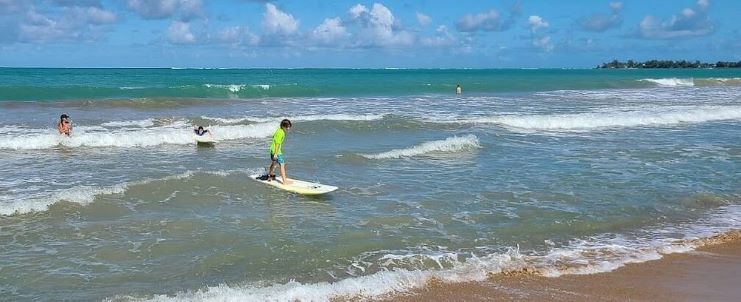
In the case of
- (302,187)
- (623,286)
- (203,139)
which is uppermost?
(203,139)

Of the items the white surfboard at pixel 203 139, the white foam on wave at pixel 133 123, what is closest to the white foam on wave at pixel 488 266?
the white surfboard at pixel 203 139

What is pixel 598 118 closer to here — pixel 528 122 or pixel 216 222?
pixel 528 122

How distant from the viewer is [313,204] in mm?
11625

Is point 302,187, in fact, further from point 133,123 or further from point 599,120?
point 599,120

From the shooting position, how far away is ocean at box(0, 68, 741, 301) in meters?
7.79

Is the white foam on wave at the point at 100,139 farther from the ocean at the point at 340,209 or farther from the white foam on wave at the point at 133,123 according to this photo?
the white foam on wave at the point at 133,123

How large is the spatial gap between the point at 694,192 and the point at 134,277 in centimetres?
1059

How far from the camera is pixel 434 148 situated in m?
18.4

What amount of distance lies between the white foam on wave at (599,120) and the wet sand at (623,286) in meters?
17.0

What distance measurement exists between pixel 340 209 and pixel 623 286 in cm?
525

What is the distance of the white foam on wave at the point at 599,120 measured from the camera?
1011 inches

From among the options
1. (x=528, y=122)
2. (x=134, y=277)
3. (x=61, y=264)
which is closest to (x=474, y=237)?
(x=134, y=277)

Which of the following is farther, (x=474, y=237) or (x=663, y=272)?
(x=474, y=237)

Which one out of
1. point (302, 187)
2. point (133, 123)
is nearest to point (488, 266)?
point (302, 187)
